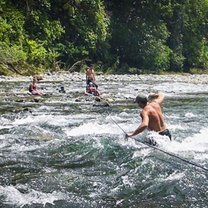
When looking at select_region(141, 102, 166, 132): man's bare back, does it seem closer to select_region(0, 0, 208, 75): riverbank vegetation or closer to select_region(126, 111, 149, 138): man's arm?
select_region(126, 111, 149, 138): man's arm

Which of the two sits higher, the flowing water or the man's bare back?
the man's bare back

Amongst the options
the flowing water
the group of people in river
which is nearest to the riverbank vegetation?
the flowing water

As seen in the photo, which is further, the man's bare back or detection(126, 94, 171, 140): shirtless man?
the man's bare back

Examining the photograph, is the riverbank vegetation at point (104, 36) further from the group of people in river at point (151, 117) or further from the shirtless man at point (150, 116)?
the shirtless man at point (150, 116)

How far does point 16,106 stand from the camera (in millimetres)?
14641

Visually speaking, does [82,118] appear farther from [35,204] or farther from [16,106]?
[35,204]

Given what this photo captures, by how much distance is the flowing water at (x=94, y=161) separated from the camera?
5801mm

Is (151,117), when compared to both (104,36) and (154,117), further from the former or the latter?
(104,36)

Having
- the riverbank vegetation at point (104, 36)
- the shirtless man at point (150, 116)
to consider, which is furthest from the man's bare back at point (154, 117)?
the riverbank vegetation at point (104, 36)

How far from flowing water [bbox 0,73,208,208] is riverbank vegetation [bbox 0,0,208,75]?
14.8 meters

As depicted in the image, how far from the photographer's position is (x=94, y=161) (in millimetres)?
7676

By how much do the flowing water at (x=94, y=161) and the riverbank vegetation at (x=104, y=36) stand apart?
14779 millimetres

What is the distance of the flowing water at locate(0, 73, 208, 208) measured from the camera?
5801 millimetres

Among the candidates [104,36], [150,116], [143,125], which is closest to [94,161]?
[143,125]
